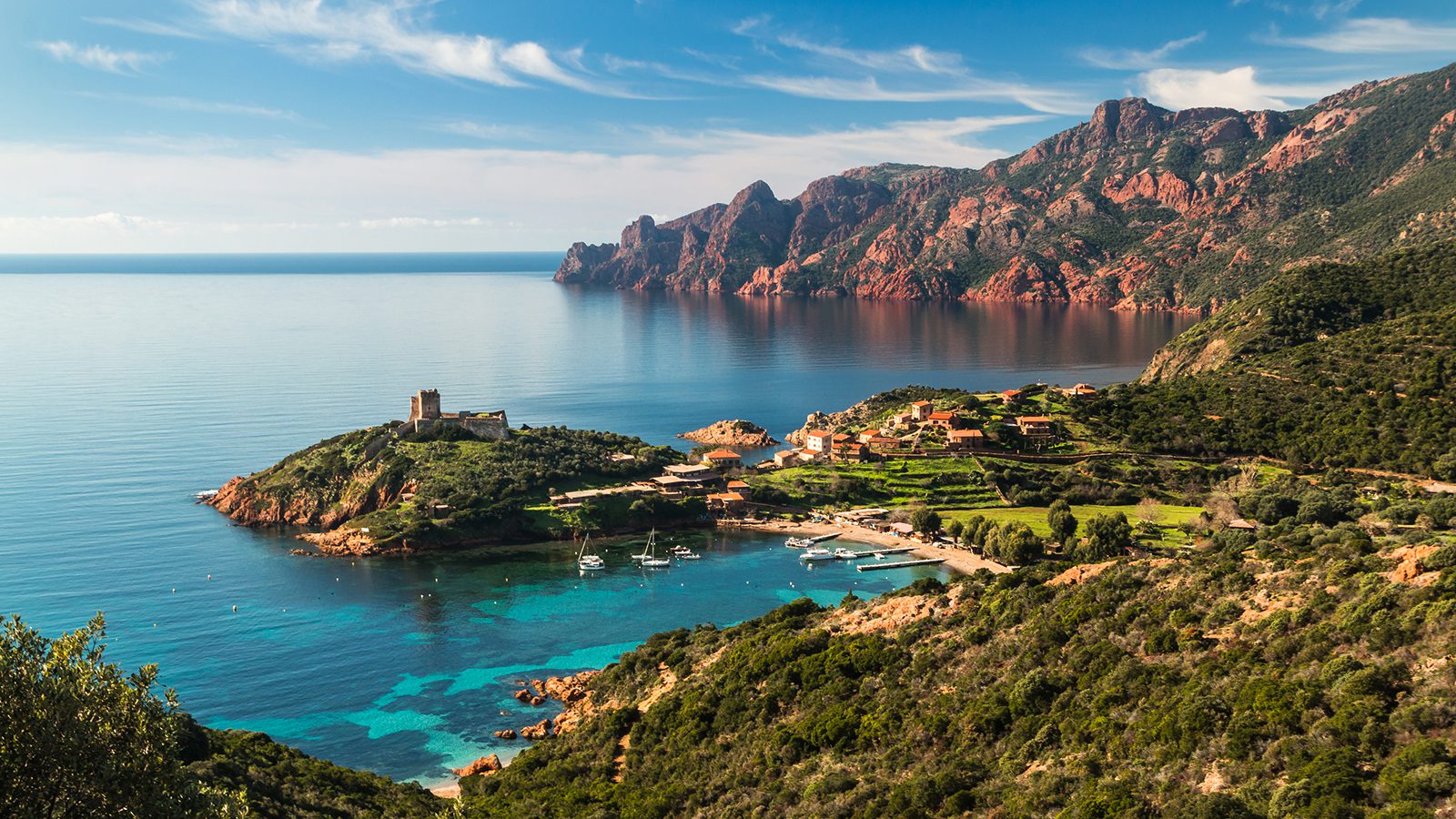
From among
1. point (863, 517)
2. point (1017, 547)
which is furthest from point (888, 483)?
point (1017, 547)

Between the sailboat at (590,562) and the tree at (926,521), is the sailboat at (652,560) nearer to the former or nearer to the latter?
the sailboat at (590,562)

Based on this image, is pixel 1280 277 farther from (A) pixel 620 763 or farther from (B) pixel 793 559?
(A) pixel 620 763

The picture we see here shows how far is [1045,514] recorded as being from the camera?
3189 inches

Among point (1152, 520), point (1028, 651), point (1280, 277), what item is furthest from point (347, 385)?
point (1028, 651)

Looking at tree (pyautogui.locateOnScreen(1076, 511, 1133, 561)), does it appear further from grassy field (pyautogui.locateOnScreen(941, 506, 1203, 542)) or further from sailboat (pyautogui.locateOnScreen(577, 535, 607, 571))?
sailboat (pyautogui.locateOnScreen(577, 535, 607, 571))

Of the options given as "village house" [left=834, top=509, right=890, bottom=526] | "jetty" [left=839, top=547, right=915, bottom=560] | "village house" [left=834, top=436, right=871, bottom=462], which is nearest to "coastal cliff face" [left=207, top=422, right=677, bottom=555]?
"village house" [left=834, top=436, right=871, bottom=462]

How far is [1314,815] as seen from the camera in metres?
18.6

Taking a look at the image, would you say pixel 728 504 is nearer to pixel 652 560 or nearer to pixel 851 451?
pixel 652 560

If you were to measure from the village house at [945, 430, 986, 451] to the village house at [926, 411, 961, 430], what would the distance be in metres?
2.21

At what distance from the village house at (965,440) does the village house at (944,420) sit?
2.21m

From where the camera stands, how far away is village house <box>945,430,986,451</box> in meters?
98.1

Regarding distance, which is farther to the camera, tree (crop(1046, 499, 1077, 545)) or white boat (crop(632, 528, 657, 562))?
white boat (crop(632, 528, 657, 562))

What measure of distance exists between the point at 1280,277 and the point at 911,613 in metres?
112

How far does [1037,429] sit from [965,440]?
266 inches
